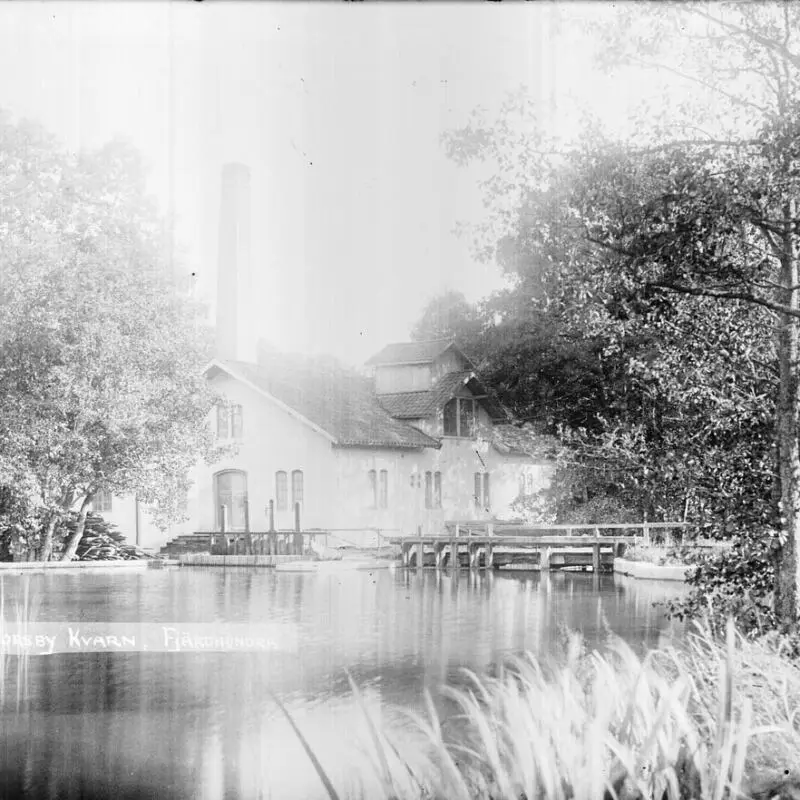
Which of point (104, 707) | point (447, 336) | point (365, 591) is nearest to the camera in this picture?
point (104, 707)

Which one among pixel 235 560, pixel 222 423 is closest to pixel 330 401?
pixel 222 423

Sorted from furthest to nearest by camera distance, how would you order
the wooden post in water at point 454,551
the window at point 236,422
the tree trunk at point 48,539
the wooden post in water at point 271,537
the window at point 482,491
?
the window at point 482,491 < the window at point 236,422 < the wooden post in water at point 271,537 < the wooden post in water at point 454,551 < the tree trunk at point 48,539

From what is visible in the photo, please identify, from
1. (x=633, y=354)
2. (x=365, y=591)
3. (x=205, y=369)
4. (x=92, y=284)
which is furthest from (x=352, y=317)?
(x=205, y=369)

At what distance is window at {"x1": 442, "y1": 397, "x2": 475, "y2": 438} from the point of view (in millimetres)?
35875

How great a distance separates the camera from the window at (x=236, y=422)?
1307 inches

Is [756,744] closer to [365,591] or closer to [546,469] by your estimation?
[365,591]

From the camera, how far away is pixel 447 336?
123 ft

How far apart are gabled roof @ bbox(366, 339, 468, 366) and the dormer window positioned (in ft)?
5.04

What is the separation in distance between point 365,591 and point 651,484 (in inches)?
512

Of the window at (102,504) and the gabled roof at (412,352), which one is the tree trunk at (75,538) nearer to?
the window at (102,504)

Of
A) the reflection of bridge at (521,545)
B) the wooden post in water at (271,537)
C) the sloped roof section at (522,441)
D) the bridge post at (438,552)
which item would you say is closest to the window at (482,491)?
the sloped roof section at (522,441)

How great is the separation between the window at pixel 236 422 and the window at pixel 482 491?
326 inches

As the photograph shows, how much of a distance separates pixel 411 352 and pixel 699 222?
26985 mm

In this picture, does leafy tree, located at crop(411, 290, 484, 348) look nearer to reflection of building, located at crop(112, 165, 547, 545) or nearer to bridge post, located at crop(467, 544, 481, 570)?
reflection of building, located at crop(112, 165, 547, 545)
